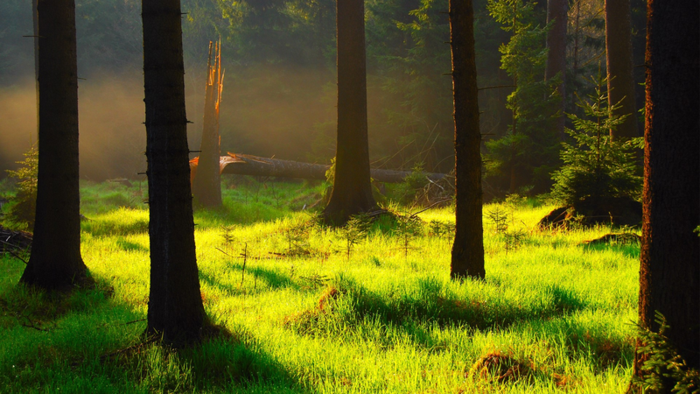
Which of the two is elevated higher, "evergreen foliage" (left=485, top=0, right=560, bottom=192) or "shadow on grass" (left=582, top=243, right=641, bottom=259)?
"evergreen foliage" (left=485, top=0, right=560, bottom=192)

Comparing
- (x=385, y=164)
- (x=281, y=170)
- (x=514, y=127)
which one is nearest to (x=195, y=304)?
(x=514, y=127)

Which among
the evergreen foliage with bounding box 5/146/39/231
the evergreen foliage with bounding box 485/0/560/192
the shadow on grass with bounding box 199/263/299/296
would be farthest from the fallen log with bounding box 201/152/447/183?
the shadow on grass with bounding box 199/263/299/296

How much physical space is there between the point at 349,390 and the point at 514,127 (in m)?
13.0

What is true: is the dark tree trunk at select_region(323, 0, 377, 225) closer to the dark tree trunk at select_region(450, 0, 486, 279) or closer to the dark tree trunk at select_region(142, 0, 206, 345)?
the dark tree trunk at select_region(450, 0, 486, 279)

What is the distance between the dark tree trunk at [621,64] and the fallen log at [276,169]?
6.13 metres

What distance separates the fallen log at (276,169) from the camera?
703 inches

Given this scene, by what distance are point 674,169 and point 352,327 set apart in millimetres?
3052

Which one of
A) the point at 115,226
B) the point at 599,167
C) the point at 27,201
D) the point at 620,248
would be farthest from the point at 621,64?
the point at 27,201

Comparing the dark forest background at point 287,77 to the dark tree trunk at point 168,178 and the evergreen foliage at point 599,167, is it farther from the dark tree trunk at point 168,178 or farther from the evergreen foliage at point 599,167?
the dark tree trunk at point 168,178

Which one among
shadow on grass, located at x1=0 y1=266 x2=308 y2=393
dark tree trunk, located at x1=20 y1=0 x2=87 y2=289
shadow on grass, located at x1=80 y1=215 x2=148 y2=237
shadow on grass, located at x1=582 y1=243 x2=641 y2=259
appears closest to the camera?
shadow on grass, located at x1=0 y1=266 x2=308 y2=393

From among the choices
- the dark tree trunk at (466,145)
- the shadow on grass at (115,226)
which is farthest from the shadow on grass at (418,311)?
the shadow on grass at (115,226)

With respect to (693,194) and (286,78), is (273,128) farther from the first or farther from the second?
(693,194)

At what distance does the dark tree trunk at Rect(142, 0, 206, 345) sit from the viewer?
4.25 metres

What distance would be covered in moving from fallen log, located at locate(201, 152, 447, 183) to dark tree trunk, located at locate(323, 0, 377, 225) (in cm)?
629
